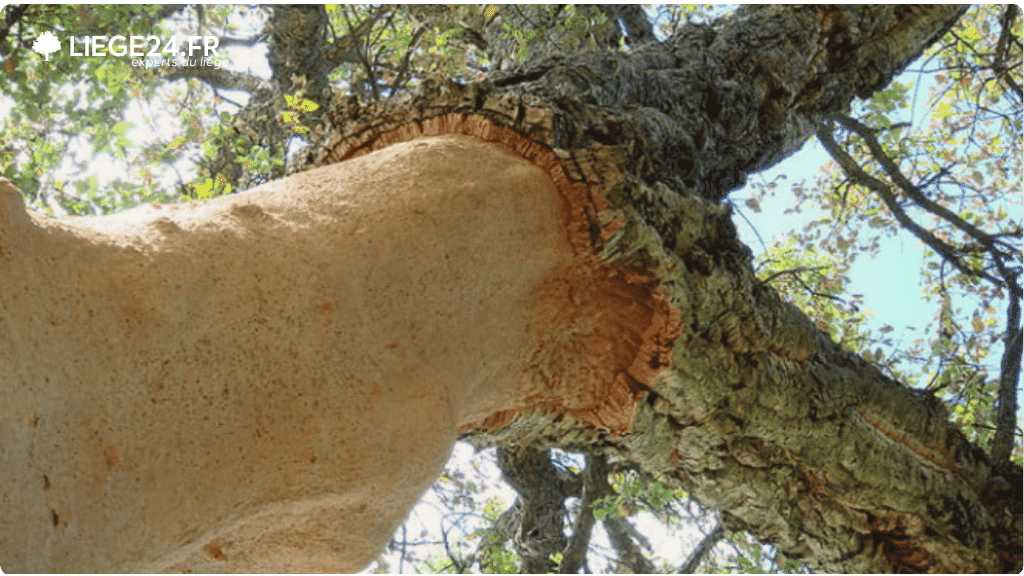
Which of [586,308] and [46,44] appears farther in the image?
[46,44]

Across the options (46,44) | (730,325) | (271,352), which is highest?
(46,44)

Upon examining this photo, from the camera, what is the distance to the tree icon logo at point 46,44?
4883mm

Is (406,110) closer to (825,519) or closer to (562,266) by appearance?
(562,266)

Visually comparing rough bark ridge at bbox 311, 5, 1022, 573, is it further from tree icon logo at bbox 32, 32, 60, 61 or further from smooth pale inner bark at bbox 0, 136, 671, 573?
tree icon logo at bbox 32, 32, 60, 61

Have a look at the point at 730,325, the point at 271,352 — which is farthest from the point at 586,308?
the point at 271,352

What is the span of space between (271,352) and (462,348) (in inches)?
19.2

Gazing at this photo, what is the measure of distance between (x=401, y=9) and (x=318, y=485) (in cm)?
449

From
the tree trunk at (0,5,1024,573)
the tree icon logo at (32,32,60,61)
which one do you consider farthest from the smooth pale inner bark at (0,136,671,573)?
the tree icon logo at (32,32,60,61)

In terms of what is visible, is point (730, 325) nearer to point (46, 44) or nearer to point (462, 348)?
point (462, 348)

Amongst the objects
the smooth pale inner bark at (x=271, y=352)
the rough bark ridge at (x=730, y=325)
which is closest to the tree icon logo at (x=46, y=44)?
the rough bark ridge at (x=730, y=325)

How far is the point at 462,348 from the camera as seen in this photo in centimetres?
222

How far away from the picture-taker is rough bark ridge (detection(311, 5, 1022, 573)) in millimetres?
2598

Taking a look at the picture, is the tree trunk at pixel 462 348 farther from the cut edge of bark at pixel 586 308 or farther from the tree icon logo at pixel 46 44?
the tree icon logo at pixel 46 44

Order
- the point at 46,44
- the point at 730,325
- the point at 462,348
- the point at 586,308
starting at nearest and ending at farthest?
1. the point at 462,348
2. the point at 586,308
3. the point at 730,325
4. the point at 46,44
